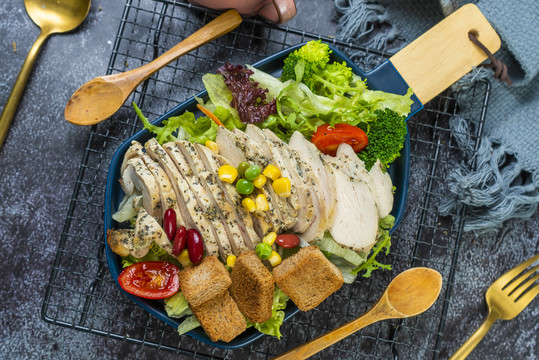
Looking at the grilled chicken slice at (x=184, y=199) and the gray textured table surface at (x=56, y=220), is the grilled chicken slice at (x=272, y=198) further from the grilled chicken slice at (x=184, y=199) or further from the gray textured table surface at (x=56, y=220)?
the gray textured table surface at (x=56, y=220)

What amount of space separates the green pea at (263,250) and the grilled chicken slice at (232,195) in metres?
0.09

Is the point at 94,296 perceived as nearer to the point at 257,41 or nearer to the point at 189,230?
the point at 189,230

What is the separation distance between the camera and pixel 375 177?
11.5 feet

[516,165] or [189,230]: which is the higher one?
[516,165]

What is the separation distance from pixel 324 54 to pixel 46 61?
85.1 inches

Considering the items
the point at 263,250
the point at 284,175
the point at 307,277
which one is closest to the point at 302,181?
A: the point at 284,175

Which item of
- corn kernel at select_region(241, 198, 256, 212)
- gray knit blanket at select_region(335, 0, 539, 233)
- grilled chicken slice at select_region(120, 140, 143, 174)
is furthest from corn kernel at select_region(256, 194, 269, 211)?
gray knit blanket at select_region(335, 0, 539, 233)

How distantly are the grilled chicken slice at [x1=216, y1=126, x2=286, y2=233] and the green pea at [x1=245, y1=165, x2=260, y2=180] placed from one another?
0.09 meters

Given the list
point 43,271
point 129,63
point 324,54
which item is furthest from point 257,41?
point 43,271

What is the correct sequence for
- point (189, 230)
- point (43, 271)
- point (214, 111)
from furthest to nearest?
1. point (43, 271)
2. point (214, 111)
3. point (189, 230)

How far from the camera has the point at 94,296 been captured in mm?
3551

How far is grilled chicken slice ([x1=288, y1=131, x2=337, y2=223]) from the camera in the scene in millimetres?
3344

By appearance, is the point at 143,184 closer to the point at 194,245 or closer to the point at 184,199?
the point at 184,199

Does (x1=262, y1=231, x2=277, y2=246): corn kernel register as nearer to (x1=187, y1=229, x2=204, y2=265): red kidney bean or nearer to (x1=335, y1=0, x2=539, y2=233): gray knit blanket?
(x1=187, y1=229, x2=204, y2=265): red kidney bean
